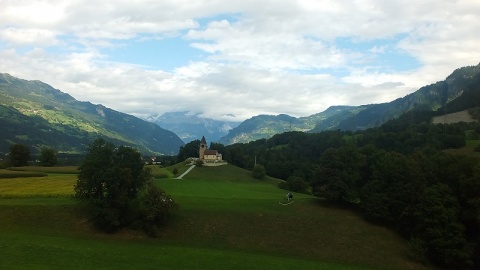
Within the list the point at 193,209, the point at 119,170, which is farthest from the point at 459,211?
the point at 119,170

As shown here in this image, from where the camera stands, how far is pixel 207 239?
2338 inches

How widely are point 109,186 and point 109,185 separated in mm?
240

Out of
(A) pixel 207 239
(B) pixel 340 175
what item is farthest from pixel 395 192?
(A) pixel 207 239

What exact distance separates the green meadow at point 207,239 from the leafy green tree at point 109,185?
265 cm

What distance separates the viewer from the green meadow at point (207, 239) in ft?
149

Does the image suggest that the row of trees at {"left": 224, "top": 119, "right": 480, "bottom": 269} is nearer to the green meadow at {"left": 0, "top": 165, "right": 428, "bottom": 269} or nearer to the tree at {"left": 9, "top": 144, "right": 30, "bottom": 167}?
the green meadow at {"left": 0, "top": 165, "right": 428, "bottom": 269}


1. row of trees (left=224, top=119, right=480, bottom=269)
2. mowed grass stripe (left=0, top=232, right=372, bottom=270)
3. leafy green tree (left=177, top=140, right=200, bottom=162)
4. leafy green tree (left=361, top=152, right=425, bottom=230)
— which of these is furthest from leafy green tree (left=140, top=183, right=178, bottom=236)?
leafy green tree (left=177, top=140, right=200, bottom=162)

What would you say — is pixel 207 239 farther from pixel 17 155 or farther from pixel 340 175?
pixel 17 155

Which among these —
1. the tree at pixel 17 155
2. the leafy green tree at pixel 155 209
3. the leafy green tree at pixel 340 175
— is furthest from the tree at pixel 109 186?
the tree at pixel 17 155

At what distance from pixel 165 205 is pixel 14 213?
922 inches

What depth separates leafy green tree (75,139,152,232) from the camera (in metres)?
59.2

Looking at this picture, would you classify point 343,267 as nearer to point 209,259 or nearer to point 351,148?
point 209,259

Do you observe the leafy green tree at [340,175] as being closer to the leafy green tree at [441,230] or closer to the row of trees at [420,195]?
the row of trees at [420,195]

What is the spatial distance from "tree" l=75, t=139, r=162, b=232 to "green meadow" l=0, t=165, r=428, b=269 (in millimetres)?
2648
